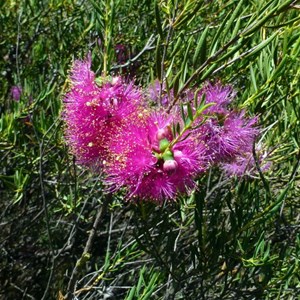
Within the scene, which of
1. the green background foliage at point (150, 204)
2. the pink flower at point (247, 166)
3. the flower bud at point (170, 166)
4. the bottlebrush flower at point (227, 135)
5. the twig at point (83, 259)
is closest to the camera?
the flower bud at point (170, 166)

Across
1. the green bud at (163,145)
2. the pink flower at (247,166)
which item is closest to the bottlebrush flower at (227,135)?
the green bud at (163,145)

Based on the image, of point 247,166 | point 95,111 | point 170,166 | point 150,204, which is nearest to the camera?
point 170,166

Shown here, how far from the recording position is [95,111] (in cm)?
114

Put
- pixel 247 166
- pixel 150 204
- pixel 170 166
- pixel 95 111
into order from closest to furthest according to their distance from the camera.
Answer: pixel 170 166 < pixel 95 111 < pixel 150 204 < pixel 247 166

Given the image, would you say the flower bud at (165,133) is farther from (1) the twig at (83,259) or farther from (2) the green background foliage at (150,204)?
(1) the twig at (83,259)

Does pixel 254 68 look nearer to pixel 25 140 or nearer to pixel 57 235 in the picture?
pixel 25 140

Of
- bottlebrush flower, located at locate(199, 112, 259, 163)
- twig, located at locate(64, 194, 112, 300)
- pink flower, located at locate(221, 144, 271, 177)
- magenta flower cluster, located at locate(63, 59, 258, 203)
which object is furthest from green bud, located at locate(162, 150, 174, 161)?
pink flower, located at locate(221, 144, 271, 177)

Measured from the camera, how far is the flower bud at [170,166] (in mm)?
998

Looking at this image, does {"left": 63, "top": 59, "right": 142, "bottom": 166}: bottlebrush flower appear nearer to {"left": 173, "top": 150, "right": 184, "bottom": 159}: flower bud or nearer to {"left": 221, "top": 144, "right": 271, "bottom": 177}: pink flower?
{"left": 173, "top": 150, "right": 184, "bottom": 159}: flower bud

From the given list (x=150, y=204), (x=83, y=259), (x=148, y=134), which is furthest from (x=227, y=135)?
(x=83, y=259)

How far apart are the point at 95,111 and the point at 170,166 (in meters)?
0.24

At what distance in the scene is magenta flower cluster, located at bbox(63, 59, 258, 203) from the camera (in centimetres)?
105

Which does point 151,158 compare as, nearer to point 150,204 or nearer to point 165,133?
point 165,133

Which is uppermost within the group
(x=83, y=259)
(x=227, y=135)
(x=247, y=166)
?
(x=227, y=135)
